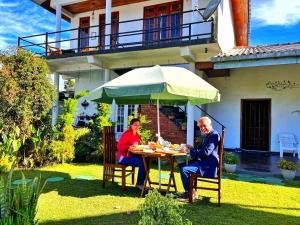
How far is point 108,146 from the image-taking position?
644cm

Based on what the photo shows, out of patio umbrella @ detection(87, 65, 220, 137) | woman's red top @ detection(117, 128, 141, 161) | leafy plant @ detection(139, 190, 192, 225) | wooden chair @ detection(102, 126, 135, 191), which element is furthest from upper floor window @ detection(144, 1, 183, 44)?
leafy plant @ detection(139, 190, 192, 225)

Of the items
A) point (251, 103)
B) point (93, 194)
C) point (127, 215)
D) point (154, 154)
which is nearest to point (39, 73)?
point (93, 194)

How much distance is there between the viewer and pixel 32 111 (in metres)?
8.61

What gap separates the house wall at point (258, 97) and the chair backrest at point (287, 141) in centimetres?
31

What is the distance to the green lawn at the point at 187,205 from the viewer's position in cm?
450

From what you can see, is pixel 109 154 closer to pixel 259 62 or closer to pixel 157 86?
pixel 157 86

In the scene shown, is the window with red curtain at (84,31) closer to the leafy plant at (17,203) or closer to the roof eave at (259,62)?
the roof eave at (259,62)

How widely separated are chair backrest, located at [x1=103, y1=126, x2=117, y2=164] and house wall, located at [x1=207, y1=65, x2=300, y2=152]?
8.24 meters

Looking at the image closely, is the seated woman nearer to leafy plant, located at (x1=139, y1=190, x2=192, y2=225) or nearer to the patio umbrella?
the patio umbrella

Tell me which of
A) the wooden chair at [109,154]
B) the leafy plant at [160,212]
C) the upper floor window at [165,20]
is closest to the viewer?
the leafy plant at [160,212]

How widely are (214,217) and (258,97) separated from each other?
9.37 metres

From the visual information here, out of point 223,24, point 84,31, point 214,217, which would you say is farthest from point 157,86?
point 84,31

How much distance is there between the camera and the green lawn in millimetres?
4500

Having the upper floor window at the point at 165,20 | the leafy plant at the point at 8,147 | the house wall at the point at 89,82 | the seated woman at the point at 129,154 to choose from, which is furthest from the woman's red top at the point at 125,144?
the house wall at the point at 89,82
